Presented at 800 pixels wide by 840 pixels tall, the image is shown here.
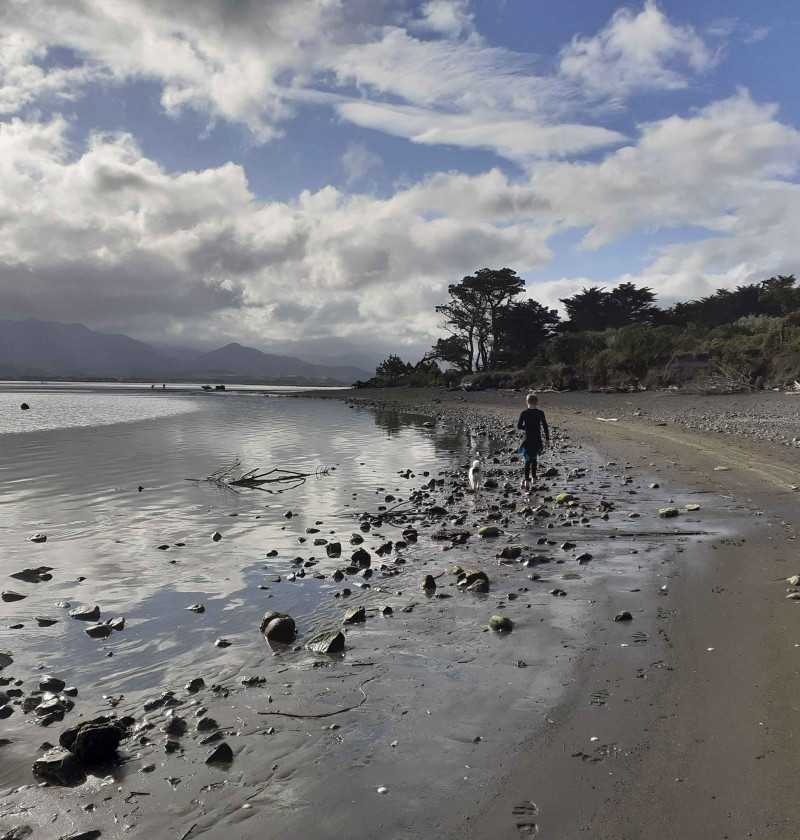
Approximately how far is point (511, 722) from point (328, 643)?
218 cm

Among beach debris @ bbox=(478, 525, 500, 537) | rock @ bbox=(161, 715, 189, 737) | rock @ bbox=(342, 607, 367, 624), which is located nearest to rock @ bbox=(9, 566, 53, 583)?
rock @ bbox=(342, 607, 367, 624)

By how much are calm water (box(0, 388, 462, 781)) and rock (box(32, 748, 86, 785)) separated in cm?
118

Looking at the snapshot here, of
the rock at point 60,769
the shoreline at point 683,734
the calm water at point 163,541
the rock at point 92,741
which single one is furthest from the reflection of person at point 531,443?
the rock at point 60,769

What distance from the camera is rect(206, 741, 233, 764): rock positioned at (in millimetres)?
4230

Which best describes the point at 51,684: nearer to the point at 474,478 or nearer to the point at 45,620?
the point at 45,620

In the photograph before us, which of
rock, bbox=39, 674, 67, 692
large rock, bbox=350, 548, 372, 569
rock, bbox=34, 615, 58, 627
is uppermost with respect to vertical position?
large rock, bbox=350, 548, 372, 569

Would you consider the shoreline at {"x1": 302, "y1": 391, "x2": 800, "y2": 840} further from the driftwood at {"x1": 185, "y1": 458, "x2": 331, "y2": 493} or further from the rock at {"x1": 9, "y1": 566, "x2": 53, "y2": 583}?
the driftwood at {"x1": 185, "y1": 458, "x2": 331, "y2": 493}

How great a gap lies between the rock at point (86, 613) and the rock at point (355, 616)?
9.70 ft

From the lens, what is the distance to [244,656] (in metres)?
5.98

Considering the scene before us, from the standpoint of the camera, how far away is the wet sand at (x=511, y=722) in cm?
359

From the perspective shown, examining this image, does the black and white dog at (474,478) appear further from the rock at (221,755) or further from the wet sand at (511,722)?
the rock at (221,755)

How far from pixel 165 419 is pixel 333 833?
39.4 m

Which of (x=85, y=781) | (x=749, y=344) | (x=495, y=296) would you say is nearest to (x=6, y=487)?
(x=85, y=781)

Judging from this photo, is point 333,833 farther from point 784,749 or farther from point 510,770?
point 784,749
